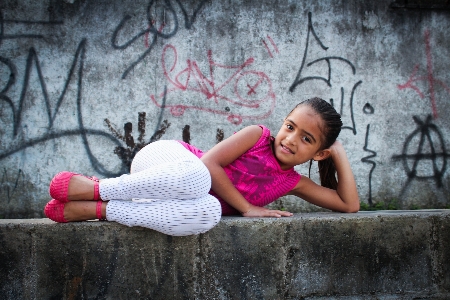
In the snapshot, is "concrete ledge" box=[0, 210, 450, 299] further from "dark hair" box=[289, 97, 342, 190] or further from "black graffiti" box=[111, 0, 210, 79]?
"black graffiti" box=[111, 0, 210, 79]

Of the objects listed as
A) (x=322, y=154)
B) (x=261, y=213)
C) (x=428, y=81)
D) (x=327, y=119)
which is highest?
(x=428, y=81)

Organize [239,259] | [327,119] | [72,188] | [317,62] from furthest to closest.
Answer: [317,62], [327,119], [239,259], [72,188]

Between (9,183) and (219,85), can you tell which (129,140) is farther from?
(9,183)

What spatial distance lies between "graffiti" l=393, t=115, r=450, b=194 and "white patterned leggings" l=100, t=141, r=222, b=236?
3.73m

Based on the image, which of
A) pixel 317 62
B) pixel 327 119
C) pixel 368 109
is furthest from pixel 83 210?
pixel 368 109

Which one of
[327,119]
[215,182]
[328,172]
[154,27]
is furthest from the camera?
[154,27]

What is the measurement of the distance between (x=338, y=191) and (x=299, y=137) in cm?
54

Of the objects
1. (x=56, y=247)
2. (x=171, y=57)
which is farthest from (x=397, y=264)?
(x=171, y=57)

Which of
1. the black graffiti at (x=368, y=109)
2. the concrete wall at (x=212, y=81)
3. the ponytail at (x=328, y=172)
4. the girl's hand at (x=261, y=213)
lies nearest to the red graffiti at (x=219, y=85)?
the concrete wall at (x=212, y=81)

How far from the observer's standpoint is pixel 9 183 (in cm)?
469

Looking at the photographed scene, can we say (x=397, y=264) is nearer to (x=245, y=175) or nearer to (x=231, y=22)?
(x=245, y=175)

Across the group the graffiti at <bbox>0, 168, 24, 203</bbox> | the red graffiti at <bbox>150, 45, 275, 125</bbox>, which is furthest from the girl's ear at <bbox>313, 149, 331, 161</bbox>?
the graffiti at <bbox>0, 168, 24, 203</bbox>

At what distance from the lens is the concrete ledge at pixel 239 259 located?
6.73ft

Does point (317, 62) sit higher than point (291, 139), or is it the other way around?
point (317, 62)
